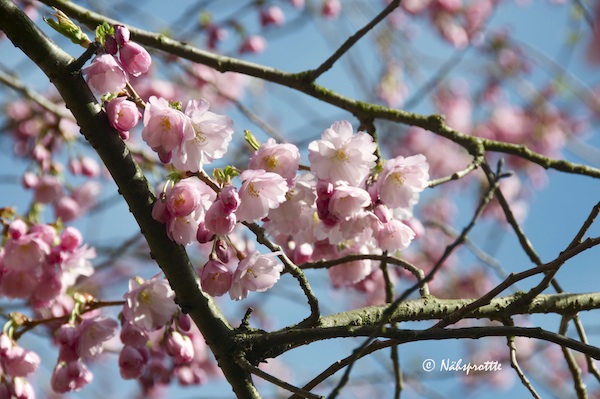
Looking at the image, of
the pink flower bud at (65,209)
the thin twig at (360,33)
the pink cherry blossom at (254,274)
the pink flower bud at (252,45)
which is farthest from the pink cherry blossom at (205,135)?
the pink flower bud at (252,45)

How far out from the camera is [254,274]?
49.6 inches

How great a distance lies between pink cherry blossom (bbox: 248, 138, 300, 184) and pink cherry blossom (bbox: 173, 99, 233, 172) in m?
0.07

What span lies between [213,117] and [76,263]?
73 centimetres

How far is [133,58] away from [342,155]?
1.48 ft

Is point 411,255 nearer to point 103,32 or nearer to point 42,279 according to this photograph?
point 42,279

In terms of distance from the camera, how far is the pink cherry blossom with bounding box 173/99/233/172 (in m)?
1.23

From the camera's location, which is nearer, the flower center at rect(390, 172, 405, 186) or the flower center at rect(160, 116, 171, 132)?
the flower center at rect(160, 116, 171, 132)

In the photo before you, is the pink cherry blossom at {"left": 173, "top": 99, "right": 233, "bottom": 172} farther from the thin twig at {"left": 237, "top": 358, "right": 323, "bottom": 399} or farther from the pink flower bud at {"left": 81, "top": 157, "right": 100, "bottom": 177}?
the pink flower bud at {"left": 81, "top": 157, "right": 100, "bottom": 177}

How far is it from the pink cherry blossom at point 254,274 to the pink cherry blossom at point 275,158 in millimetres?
168

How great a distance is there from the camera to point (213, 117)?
1.26 m

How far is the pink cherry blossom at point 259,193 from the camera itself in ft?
3.93

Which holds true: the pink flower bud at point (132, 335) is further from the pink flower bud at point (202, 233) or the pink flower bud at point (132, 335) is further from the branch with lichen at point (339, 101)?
the branch with lichen at point (339, 101)

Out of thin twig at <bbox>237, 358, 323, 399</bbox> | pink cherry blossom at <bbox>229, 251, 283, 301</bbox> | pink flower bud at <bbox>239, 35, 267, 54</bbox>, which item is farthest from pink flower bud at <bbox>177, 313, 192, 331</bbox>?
pink flower bud at <bbox>239, 35, 267, 54</bbox>

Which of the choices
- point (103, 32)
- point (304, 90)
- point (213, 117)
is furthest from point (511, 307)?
point (103, 32)
